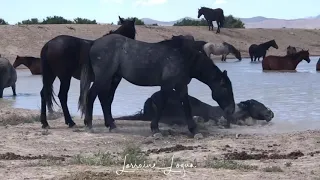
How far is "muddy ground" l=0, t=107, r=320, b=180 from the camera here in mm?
5945

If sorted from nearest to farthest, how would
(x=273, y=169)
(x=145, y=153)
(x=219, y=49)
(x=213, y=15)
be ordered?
(x=273, y=169) → (x=145, y=153) → (x=219, y=49) → (x=213, y=15)

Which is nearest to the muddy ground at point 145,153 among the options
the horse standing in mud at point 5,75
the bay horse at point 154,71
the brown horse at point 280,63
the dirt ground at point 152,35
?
the bay horse at point 154,71

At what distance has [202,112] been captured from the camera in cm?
1088

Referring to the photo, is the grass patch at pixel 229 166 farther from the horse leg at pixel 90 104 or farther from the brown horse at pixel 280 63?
the brown horse at pixel 280 63

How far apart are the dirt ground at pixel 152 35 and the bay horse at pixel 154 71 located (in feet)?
70.7

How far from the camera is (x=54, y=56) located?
1034cm

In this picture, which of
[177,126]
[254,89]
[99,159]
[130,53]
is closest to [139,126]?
[177,126]

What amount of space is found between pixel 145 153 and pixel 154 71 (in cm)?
223

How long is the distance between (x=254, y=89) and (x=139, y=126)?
7404 mm

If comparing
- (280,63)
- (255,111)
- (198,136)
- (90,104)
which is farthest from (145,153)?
(280,63)

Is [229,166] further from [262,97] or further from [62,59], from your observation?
[262,97]

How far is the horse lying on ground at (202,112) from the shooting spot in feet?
34.7

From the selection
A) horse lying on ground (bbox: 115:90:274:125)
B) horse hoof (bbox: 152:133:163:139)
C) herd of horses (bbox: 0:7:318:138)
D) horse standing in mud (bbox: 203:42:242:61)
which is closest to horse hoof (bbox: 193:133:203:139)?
herd of horses (bbox: 0:7:318:138)

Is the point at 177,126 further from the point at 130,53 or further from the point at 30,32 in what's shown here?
the point at 30,32
